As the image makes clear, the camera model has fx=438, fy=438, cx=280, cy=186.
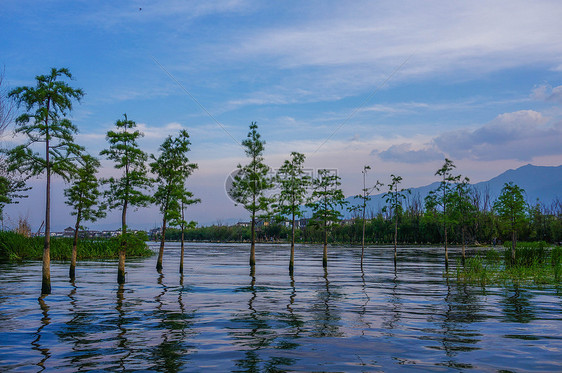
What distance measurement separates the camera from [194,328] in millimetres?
18234

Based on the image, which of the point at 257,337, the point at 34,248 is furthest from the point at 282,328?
the point at 34,248

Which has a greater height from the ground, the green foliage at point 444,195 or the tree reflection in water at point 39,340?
the green foliage at point 444,195

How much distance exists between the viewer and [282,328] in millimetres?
18047

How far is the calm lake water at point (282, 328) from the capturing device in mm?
13234

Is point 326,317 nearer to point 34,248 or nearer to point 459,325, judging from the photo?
point 459,325

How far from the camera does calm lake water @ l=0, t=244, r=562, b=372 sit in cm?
1323

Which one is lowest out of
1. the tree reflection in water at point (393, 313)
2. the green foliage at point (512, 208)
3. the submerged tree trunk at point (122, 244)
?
the tree reflection in water at point (393, 313)

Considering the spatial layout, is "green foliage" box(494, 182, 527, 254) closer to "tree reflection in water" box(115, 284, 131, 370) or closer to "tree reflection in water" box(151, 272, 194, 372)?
"tree reflection in water" box(151, 272, 194, 372)

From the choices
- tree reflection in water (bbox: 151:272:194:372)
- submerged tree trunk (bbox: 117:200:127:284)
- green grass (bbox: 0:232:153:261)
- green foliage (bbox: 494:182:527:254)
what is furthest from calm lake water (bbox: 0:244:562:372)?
green grass (bbox: 0:232:153:261)

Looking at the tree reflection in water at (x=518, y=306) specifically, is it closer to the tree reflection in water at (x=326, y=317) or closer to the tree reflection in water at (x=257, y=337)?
the tree reflection in water at (x=326, y=317)

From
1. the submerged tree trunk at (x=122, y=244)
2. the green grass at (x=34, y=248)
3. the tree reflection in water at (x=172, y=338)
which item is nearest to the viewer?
the tree reflection in water at (x=172, y=338)

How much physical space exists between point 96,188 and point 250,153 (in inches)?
650

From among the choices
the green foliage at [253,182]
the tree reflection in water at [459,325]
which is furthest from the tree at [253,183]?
the tree reflection in water at [459,325]

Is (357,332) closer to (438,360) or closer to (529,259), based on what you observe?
(438,360)
